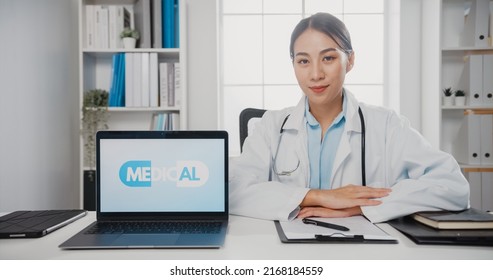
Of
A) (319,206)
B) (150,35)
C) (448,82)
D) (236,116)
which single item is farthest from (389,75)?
(319,206)

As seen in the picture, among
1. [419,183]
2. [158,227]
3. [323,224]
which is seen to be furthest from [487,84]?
[158,227]

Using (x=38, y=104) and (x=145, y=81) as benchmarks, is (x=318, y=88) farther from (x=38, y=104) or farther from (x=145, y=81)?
(x=38, y=104)

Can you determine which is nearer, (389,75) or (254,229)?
(254,229)

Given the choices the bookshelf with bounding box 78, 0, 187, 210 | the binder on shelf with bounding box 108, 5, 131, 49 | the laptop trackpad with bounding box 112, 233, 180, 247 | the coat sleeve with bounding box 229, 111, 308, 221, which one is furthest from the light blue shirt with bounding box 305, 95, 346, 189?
the binder on shelf with bounding box 108, 5, 131, 49

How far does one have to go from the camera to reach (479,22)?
214cm

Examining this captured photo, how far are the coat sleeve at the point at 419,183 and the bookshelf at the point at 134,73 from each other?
4.51 ft

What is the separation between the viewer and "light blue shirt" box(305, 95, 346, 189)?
3.73ft

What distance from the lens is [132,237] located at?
0.66 meters

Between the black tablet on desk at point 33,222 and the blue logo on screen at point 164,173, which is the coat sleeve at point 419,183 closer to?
the blue logo on screen at point 164,173

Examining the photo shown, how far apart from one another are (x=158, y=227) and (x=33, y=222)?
279mm

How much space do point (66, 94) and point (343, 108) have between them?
165 centimetres

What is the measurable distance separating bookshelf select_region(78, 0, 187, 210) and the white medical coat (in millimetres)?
1056

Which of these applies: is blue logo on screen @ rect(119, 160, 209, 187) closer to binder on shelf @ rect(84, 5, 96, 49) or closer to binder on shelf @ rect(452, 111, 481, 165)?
binder on shelf @ rect(84, 5, 96, 49)
